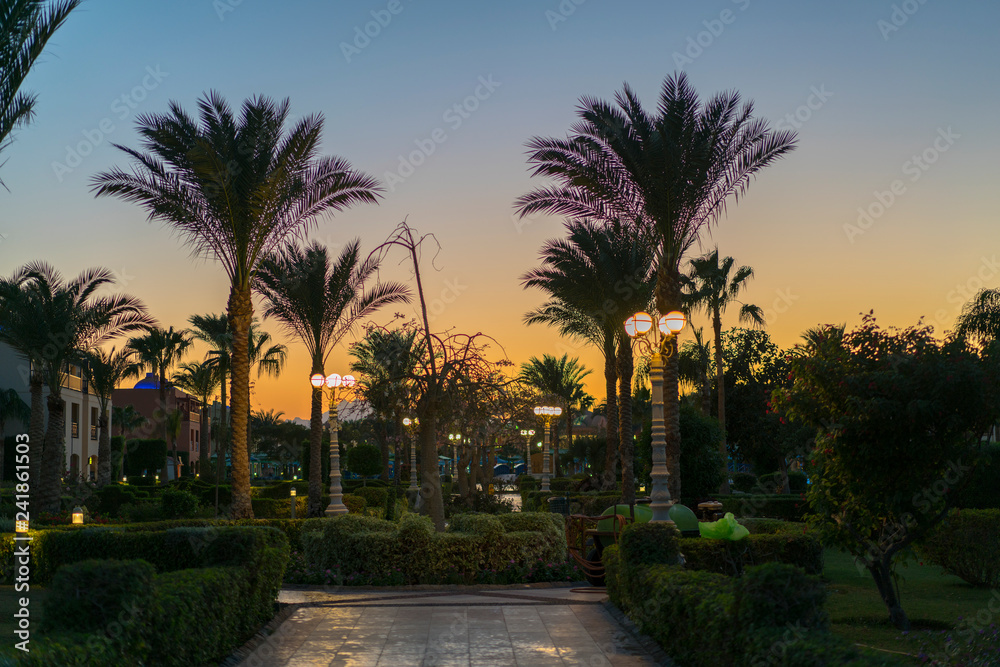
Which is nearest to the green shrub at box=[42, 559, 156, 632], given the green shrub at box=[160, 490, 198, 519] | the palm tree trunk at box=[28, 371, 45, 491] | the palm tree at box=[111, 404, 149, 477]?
the palm tree trunk at box=[28, 371, 45, 491]

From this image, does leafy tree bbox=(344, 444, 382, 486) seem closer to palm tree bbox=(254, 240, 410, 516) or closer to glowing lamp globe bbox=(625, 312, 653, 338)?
palm tree bbox=(254, 240, 410, 516)

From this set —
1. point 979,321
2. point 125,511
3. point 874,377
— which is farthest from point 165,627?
point 979,321

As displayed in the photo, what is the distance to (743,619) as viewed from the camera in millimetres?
5488

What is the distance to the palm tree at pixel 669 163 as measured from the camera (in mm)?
17234

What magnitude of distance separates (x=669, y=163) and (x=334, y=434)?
9.59m

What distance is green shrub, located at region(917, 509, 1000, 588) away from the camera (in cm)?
1363

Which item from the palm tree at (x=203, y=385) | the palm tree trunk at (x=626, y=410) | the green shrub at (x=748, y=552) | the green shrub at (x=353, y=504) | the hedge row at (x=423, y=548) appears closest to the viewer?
the green shrub at (x=748, y=552)

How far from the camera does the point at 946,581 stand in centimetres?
1481

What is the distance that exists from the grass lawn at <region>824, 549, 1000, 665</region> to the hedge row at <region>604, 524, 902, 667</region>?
1248 millimetres

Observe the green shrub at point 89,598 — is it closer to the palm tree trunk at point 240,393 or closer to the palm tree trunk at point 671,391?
the palm tree trunk at point 671,391

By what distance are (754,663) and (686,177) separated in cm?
1331

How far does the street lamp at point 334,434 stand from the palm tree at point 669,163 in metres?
6.77

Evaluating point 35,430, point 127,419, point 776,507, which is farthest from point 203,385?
point 776,507

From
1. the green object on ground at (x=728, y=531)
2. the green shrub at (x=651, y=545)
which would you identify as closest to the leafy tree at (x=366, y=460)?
the green object on ground at (x=728, y=531)
